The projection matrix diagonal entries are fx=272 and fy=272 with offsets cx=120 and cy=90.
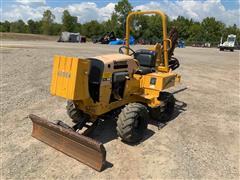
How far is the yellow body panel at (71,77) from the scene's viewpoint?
457 centimetres

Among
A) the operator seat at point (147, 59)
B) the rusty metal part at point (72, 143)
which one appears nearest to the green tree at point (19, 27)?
the operator seat at point (147, 59)

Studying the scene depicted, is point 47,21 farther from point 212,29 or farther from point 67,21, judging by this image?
point 212,29

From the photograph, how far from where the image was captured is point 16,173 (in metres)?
4.41

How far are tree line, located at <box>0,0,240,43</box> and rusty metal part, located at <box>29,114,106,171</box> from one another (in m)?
56.3

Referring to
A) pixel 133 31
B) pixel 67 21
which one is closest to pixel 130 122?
pixel 133 31

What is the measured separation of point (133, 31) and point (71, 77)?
186ft

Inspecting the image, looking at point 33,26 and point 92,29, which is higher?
point 92,29

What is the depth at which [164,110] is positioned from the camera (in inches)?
265

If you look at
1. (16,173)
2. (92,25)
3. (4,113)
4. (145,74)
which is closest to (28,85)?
(4,113)

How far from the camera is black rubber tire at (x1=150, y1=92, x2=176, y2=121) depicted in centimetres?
650

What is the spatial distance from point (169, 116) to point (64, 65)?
3400 millimetres

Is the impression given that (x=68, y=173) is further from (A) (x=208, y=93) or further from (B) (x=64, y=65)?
(A) (x=208, y=93)

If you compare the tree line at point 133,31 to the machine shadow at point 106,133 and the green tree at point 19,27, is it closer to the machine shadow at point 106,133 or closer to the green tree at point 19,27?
the green tree at point 19,27

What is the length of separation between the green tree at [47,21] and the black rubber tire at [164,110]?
87990mm
